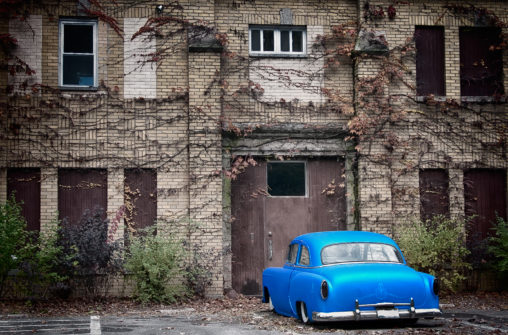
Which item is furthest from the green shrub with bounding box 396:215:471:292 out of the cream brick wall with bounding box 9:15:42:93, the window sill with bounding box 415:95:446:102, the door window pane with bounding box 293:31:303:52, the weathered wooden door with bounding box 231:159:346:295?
the cream brick wall with bounding box 9:15:42:93

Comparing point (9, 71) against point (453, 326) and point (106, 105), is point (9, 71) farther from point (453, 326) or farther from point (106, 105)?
point (453, 326)

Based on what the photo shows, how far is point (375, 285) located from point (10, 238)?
24.2ft

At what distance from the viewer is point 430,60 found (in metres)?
16.1

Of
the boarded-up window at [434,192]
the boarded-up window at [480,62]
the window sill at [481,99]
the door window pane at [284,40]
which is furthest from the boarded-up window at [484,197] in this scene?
the door window pane at [284,40]

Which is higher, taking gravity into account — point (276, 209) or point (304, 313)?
point (276, 209)

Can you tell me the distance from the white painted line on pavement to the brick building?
3.54m

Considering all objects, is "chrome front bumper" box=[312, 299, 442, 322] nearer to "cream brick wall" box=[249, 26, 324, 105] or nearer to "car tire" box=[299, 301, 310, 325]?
"car tire" box=[299, 301, 310, 325]

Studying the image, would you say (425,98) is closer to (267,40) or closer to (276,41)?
(276,41)

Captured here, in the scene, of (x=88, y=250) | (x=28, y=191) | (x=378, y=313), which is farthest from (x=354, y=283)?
(x=28, y=191)

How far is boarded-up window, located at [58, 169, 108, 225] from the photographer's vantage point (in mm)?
14680

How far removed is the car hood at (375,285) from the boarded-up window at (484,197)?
22.7ft

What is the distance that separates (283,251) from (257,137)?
2724 mm

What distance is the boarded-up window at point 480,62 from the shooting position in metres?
16.1

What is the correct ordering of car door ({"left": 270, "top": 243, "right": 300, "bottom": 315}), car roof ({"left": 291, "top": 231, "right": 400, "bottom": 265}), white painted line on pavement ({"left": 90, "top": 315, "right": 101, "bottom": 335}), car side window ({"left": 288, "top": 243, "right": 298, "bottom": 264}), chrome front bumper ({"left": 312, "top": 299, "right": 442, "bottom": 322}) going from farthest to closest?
car side window ({"left": 288, "top": 243, "right": 298, "bottom": 264}) < car door ({"left": 270, "top": 243, "right": 300, "bottom": 315}) < car roof ({"left": 291, "top": 231, "right": 400, "bottom": 265}) < white painted line on pavement ({"left": 90, "top": 315, "right": 101, "bottom": 335}) < chrome front bumper ({"left": 312, "top": 299, "right": 442, "bottom": 322})
